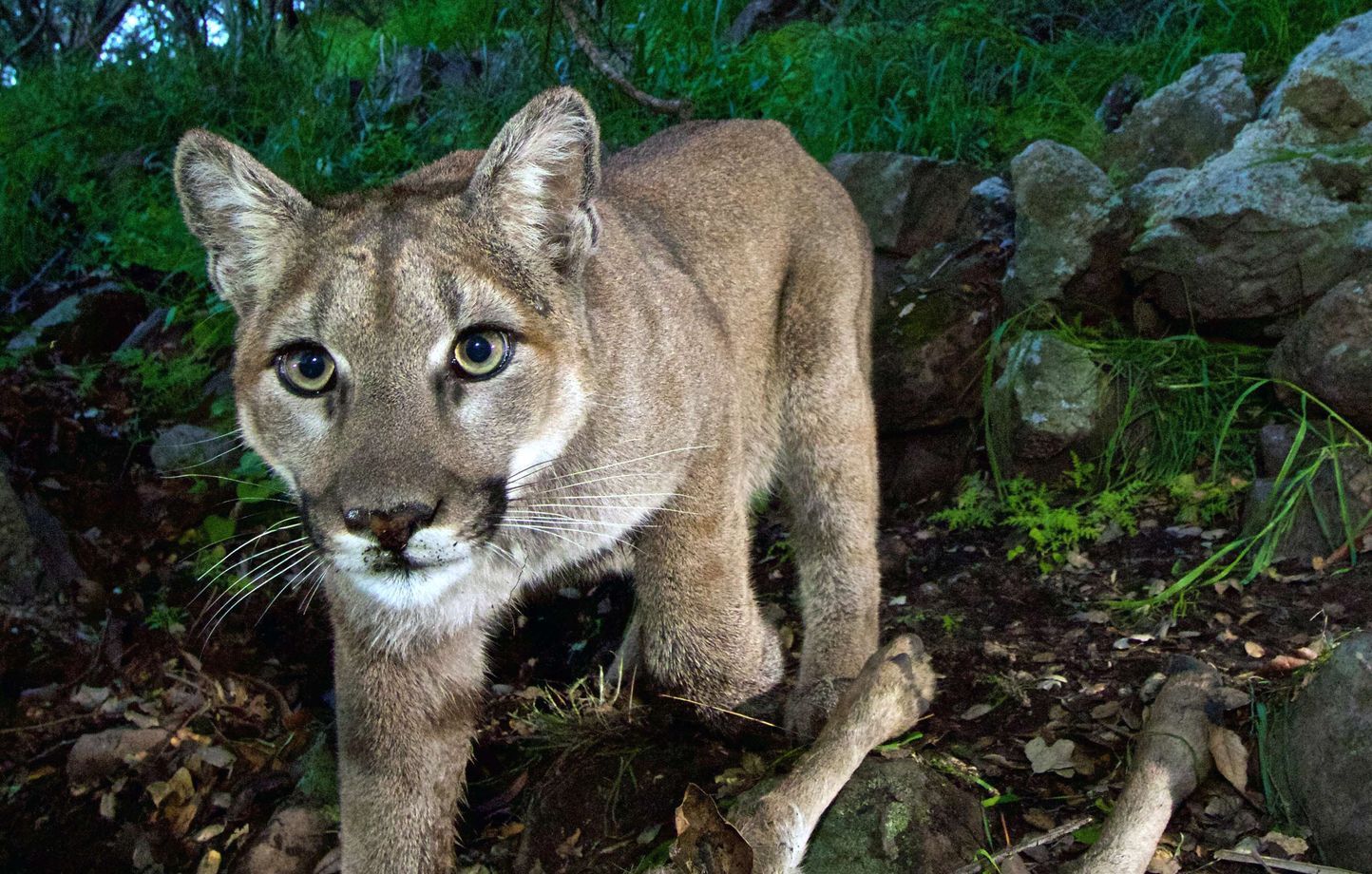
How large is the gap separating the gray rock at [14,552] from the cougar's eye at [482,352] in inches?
101

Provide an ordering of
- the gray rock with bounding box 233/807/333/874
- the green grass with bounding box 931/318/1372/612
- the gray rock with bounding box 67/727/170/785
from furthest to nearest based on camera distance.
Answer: the gray rock with bounding box 67/727/170/785
the green grass with bounding box 931/318/1372/612
the gray rock with bounding box 233/807/333/874

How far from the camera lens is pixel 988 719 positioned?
9.43ft

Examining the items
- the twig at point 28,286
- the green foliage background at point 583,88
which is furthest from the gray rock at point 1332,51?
the twig at point 28,286

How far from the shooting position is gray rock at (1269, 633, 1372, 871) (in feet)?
Answer: 6.89

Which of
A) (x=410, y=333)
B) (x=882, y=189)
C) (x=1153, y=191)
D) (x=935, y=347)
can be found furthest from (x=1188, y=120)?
(x=410, y=333)

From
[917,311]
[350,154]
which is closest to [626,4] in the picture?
[350,154]

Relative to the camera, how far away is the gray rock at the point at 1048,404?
414 centimetres

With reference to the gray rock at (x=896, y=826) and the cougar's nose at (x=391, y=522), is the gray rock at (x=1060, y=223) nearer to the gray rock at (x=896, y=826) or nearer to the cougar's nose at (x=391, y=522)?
the gray rock at (x=896, y=826)

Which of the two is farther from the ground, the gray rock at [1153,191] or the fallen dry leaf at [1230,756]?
the gray rock at [1153,191]

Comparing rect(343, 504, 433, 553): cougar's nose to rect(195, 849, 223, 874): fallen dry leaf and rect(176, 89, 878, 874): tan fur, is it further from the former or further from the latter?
rect(195, 849, 223, 874): fallen dry leaf

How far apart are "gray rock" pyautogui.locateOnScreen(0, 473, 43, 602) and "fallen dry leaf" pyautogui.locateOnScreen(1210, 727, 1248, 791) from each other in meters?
3.95

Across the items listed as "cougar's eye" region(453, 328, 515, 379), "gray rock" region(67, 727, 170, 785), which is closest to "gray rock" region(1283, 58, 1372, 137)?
"cougar's eye" region(453, 328, 515, 379)

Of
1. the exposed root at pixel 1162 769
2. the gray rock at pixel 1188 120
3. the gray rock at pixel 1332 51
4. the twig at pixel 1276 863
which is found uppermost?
the gray rock at pixel 1332 51

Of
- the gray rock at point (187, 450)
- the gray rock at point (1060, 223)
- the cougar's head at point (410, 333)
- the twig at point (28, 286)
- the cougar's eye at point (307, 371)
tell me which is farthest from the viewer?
the twig at point (28, 286)
